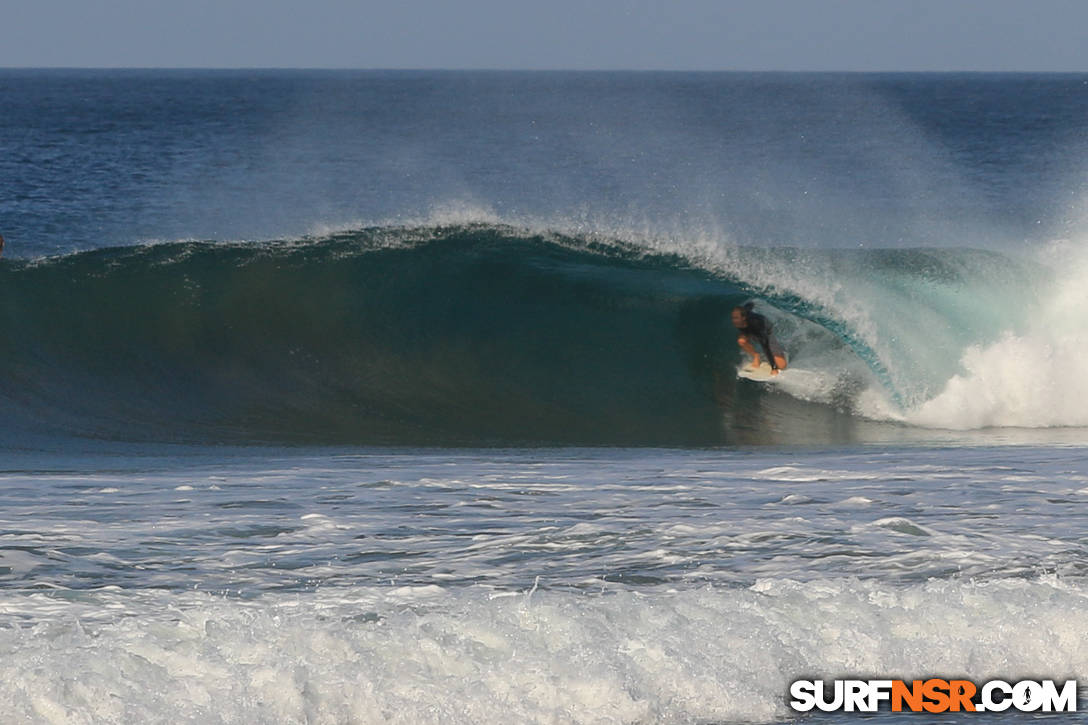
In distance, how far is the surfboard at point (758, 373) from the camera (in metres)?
13.1

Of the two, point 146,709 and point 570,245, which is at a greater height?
point 570,245

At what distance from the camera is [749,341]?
13.2 m

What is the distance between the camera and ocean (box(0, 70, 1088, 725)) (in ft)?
17.7

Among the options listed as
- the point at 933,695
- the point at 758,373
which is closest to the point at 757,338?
the point at 758,373

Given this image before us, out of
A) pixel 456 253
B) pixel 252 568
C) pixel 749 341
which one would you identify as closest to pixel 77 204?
pixel 456 253

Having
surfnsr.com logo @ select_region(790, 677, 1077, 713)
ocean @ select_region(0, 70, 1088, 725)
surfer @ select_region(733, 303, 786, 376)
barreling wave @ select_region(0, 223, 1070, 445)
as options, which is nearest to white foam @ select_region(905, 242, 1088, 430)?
ocean @ select_region(0, 70, 1088, 725)

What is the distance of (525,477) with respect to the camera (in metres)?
8.82

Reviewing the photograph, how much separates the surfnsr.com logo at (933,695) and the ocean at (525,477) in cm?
7

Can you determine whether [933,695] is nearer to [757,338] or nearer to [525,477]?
[525,477]

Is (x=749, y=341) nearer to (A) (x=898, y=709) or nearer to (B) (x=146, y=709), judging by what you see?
(A) (x=898, y=709)

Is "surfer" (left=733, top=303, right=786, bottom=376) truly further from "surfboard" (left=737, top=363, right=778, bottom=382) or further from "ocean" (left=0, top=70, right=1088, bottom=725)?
"ocean" (left=0, top=70, right=1088, bottom=725)

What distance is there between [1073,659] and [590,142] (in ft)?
175

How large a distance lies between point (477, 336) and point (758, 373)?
2.86 meters

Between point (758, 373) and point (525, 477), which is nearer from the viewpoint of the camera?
point (525, 477)
